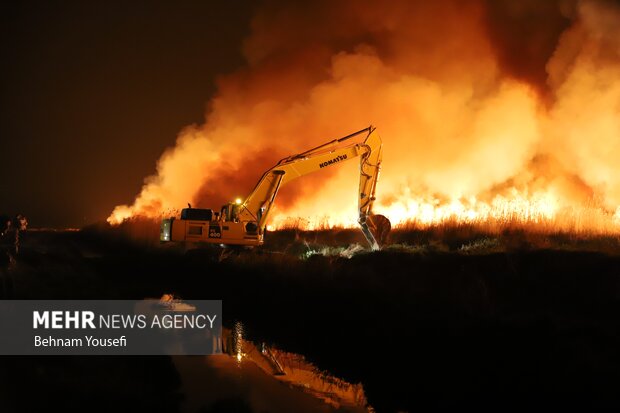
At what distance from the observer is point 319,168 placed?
2473 centimetres

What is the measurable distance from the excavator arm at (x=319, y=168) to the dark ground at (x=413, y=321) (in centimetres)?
218

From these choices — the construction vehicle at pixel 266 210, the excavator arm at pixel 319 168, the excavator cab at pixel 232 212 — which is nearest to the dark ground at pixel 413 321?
the construction vehicle at pixel 266 210

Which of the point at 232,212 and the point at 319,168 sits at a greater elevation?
the point at 319,168

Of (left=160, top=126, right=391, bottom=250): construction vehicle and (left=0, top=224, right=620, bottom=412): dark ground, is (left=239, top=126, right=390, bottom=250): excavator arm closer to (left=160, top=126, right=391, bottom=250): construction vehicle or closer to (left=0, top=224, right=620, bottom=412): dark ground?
(left=160, top=126, right=391, bottom=250): construction vehicle

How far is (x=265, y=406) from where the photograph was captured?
9.88m

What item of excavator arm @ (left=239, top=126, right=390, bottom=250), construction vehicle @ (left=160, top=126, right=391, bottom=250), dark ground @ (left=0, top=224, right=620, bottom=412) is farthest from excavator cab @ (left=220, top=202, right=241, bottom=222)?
dark ground @ (left=0, top=224, right=620, bottom=412)

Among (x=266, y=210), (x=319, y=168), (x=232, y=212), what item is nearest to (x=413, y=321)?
(x=319, y=168)

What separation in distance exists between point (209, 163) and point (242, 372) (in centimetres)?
3096

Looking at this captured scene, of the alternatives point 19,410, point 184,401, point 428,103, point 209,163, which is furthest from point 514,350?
point 209,163

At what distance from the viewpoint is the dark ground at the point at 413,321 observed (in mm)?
10164

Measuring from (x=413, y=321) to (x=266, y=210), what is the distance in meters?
11.8

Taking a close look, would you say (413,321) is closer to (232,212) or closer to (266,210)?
(266,210)

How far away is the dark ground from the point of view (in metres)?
10.2

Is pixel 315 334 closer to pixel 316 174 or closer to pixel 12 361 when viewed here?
pixel 12 361
